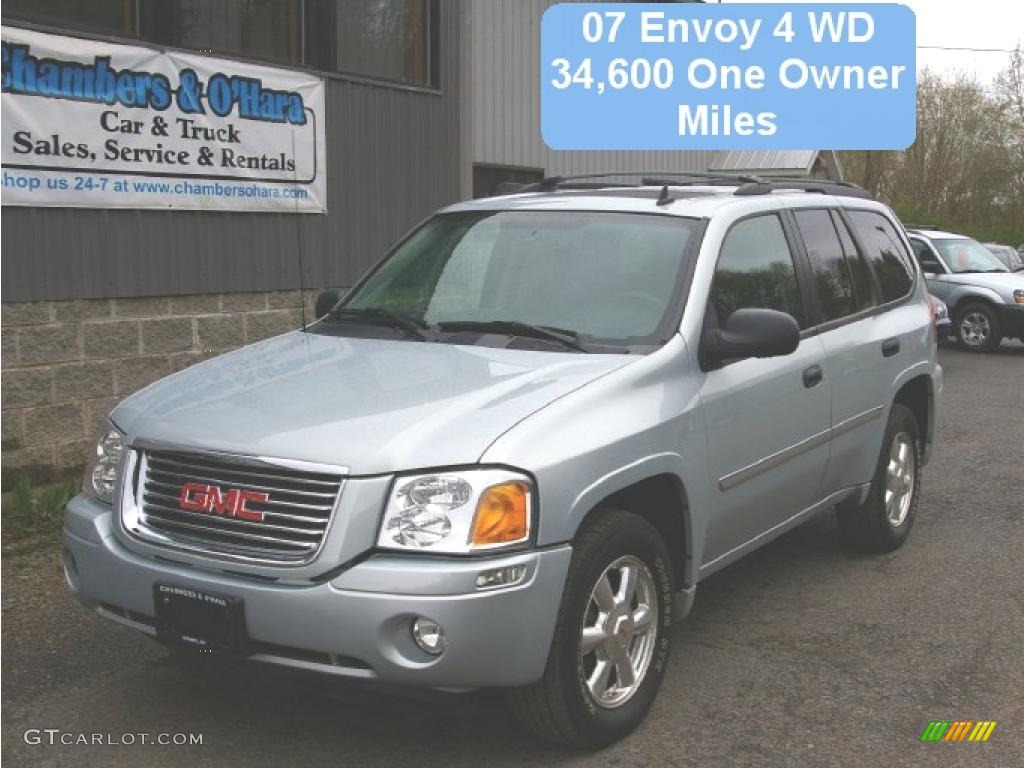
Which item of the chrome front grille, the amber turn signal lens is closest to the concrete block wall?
the chrome front grille

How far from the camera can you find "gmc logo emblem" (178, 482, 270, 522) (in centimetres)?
357

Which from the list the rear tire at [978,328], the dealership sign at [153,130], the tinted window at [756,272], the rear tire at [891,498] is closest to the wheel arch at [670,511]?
the tinted window at [756,272]

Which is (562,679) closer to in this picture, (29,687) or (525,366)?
(525,366)

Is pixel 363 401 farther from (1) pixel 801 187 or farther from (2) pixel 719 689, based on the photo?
(1) pixel 801 187

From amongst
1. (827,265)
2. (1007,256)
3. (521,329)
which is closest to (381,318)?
(521,329)

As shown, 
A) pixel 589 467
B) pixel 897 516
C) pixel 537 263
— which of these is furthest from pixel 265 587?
pixel 897 516

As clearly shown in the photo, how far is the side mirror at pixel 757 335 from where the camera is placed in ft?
14.2

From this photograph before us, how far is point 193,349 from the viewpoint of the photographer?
8320 millimetres

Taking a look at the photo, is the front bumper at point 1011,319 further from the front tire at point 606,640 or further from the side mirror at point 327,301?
the front tire at point 606,640

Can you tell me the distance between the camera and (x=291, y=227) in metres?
9.03

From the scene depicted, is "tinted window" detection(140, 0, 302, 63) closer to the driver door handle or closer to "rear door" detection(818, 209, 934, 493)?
"rear door" detection(818, 209, 934, 493)

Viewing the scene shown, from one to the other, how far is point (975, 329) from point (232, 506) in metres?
15.9

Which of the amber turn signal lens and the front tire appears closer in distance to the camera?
the amber turn signal lens

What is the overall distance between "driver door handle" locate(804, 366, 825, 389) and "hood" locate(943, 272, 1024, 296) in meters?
13.5
